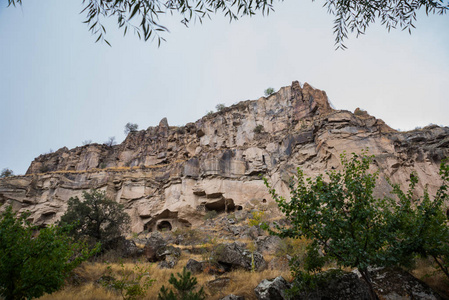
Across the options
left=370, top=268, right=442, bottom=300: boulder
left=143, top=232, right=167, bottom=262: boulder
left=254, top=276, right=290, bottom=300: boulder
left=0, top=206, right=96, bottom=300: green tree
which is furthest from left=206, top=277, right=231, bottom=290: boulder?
left=143, top=232, right=167, bottom=262: boulder

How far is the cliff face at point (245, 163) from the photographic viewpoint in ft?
81.8

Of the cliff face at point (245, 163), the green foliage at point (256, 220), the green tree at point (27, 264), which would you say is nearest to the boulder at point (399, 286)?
the green foliage at point (256, 220)

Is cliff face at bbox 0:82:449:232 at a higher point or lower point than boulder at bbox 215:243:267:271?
higher

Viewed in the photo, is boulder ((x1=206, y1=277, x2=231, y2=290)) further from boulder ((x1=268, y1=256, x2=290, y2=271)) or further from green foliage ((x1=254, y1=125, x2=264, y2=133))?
green foliage ((x1=254, y1=125, x2=264, y2=133))

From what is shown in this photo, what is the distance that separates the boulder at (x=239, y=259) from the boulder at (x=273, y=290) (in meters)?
3.30

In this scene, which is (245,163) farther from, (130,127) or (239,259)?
(130,127)

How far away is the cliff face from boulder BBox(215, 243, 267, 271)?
14.7 meters

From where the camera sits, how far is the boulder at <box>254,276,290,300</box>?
22.2ft

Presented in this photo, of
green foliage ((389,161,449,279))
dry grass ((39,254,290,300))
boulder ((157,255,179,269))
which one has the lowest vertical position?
boulder ((157,255,179,269))

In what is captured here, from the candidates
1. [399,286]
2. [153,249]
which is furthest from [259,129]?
[399,286]

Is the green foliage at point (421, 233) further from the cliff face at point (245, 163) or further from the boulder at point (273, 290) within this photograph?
the cliff face at point (245, 163)

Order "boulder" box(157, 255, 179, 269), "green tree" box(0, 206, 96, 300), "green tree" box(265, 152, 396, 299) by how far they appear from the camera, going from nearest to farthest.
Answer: "green tree" box(0, 206, 96, 300) → "green tree" box(265, 152, 396, 299) → "boulder" box(157, 255, 179, 269)

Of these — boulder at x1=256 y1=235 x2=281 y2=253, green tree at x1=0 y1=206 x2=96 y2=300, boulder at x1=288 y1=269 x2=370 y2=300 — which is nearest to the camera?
green tree at x1=0 y1=206 x2=96 y2=300

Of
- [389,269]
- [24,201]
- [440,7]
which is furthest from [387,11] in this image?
[24,201]
